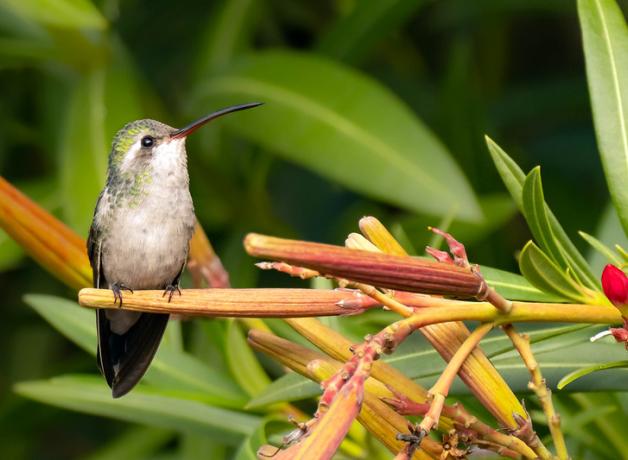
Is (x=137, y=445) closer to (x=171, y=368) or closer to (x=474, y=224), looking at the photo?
(x=171, y=368)

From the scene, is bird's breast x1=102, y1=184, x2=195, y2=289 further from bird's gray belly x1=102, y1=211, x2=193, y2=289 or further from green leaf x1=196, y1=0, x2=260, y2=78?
green leaf x1=196, y1=0, x2=260, y2=78

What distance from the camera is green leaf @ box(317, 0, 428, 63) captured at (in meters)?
3.39

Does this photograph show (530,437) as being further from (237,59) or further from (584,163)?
(584,163)

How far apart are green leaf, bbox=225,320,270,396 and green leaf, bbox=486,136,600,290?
728mm

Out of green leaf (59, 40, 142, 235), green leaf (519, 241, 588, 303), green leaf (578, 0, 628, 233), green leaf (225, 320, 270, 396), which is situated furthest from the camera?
green leaf (59, 40, 142, 235)

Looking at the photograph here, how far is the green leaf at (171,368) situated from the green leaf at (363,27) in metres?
1.44

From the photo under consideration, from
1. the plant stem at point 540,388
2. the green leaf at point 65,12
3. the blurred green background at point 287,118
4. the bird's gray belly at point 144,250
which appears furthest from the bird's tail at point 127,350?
the plant stem at point 540,388

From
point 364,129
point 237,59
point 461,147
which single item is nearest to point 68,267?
point 364,129

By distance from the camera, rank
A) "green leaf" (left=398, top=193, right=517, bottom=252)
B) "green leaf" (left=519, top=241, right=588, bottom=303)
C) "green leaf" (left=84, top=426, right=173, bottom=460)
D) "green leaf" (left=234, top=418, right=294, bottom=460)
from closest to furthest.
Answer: "green leaf" (left=519, top=241, right=588, bottom=303), "green leaf" (left=234, top=418, right=294, bottom=460), "green leaf" (left=398, top=193, right=517, bottom=252), "green leaf" (left=84, top=426, right=173, bottom=460)

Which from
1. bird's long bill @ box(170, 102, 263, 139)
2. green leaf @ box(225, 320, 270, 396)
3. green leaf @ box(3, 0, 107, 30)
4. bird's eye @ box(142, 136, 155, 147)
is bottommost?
green leaf @ box(225, 320, 270, 396)

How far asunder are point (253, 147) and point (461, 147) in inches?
28.4

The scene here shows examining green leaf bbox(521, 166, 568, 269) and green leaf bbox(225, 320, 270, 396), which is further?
green leaf bbox(225, 320, 270, 396)

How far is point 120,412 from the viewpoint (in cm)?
244

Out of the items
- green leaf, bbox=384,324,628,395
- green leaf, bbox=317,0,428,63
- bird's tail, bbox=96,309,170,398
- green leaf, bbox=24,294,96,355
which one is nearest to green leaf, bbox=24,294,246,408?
green leaf, bbox=24,294,96,355
